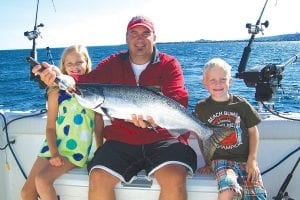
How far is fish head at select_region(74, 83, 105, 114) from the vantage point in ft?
10.6

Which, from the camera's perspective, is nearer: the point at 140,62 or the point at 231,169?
the point at 231,169

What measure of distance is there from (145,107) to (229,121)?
778 millimetres

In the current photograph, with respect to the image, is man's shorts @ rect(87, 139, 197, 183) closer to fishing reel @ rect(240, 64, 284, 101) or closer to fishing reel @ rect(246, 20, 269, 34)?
fishing reel @ rect(240, 64, 284, 101)

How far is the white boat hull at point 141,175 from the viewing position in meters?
3.28

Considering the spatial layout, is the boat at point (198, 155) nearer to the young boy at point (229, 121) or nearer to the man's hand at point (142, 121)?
the young boy at point (229, 121)

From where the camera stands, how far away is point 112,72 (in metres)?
3.85

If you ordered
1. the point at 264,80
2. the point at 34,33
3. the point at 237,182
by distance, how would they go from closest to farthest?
the point at 237,182 → the point at 264,80 → the point at 34,33

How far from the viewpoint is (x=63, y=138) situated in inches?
143

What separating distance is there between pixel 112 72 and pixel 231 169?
1.47 m

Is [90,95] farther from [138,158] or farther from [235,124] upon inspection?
[235,124]

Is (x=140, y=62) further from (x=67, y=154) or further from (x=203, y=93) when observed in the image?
(x=203, y=93)

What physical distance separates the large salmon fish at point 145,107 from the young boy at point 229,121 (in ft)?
0.57

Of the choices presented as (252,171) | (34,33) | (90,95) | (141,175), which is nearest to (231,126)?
(252,171)

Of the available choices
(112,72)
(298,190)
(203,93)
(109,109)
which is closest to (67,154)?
(109,109)
